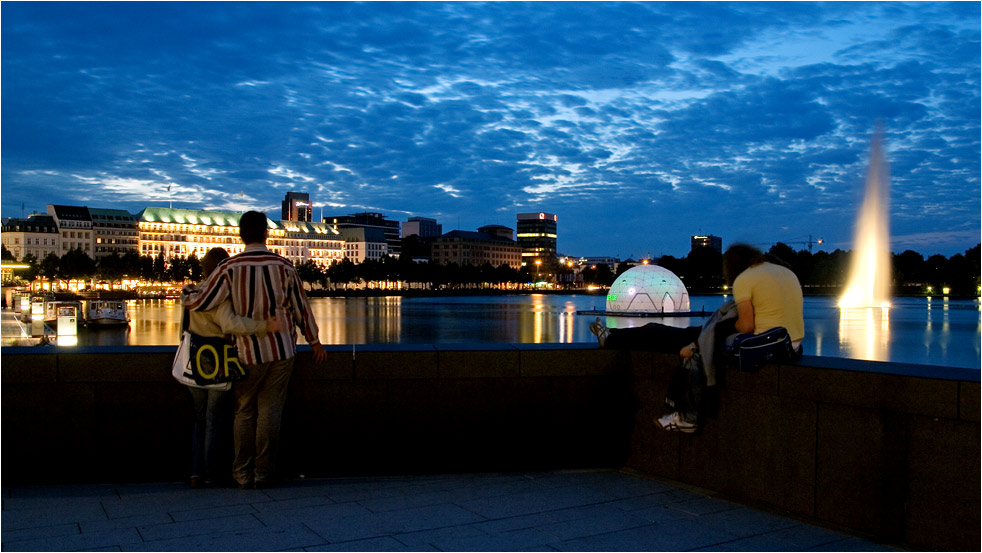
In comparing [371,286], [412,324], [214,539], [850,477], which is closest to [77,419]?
[214,539]

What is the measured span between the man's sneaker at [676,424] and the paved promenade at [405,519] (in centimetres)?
46

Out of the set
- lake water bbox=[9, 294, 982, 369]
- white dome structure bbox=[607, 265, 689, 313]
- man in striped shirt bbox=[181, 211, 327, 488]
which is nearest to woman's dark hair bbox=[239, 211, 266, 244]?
man in striped shirt bbox=[181, 211, 327, 488]

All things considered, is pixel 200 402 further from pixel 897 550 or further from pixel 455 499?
pixel 897 550

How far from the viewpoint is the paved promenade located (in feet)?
16.4

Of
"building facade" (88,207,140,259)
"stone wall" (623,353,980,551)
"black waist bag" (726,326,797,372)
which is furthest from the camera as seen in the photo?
"building facade" (88,207,140,259)

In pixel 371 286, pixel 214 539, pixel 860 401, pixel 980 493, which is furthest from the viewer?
pixel 371 286

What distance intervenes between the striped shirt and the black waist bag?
9.64ft

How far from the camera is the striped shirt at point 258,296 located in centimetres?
610

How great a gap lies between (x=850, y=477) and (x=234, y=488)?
4.30 meters

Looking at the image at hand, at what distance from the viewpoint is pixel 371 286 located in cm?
19450

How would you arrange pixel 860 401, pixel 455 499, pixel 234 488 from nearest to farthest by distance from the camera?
pixel 860 401, pixel 455 499, pixel 234 488

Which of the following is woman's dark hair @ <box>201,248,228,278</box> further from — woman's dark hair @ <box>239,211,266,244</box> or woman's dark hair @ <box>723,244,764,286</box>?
woman's dark hair @ <box>723,244,764,286</box>

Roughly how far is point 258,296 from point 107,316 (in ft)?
178

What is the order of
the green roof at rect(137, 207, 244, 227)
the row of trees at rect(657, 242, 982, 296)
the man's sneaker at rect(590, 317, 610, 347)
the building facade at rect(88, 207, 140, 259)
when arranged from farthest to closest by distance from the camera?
the green roof at rect(137, 207, 244, 227), the building facade at rect(88, 207, 140, 259), the row of trees at rect(657, 242, 982, 296), the man's sneaker at rect(590, 317, 610, 347)
